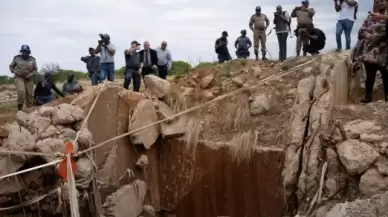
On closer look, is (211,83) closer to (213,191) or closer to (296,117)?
(213,191)

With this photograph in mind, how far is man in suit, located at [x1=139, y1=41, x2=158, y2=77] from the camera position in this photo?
12.2m

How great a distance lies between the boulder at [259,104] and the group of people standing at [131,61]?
2735 mm

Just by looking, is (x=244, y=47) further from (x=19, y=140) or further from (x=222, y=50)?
(x=19, y=140)

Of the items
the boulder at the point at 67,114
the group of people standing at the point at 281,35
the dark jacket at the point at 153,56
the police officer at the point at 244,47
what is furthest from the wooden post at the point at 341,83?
the dark jacket at the point at 153,56

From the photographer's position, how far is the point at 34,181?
A: 29.5ft

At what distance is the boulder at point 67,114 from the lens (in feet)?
30.3

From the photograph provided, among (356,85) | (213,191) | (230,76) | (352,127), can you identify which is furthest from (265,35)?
(352,127)

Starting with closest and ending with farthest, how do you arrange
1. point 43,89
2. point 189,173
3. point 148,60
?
point 189,173 < point 43,89 < point 148,60

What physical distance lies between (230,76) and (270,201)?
333cm

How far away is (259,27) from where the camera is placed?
12922 millimetres

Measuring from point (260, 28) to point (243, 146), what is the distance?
4.13 metres

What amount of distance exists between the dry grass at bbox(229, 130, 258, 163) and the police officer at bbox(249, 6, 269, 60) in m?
3.55

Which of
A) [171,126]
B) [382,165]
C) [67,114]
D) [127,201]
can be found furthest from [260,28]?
[382,165]

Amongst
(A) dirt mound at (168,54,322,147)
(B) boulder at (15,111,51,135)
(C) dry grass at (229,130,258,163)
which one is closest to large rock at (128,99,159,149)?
(A) dirt mound at (168,54,322,147)
